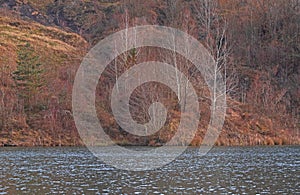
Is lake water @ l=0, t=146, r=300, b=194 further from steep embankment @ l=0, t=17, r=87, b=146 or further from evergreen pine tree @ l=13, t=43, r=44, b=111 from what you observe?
evergreen pine tree @ l=13, t=43, r=44, b=111

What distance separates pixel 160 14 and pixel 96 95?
43.5 m

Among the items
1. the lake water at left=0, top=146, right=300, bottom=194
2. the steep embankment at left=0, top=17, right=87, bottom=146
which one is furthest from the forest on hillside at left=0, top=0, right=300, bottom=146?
the lake water at left=0, top=146, right=300, bottom=194

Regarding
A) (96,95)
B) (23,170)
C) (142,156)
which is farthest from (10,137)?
(23,170)

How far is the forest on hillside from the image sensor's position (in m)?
62.4

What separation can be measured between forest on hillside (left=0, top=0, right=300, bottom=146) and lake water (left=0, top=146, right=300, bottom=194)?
16.7 m

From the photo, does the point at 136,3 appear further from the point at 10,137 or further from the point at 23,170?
the point at 23,170

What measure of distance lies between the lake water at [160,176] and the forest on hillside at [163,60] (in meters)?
16.7

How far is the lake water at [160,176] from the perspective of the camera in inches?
1041

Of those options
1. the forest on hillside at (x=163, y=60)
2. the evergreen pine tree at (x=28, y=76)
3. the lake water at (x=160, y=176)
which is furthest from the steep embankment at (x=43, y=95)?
the lake water at (x=160, y=176)

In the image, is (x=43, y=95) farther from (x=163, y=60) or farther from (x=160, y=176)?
(x=160, y=176)

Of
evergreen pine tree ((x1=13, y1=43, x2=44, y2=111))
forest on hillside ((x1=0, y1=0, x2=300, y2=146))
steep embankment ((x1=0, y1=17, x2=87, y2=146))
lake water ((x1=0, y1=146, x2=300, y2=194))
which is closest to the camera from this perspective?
lake water ((x1=0, y1=146, x2=300, y2=194))

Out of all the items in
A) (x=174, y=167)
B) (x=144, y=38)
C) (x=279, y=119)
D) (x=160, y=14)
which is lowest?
(x=174, y=167)

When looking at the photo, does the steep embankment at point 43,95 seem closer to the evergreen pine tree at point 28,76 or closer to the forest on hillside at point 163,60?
the forest on hillside at point 163,60

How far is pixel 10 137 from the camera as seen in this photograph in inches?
2365
